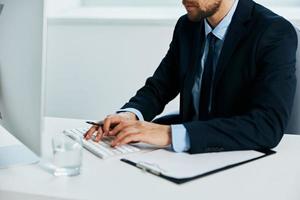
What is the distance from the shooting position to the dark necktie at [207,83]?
146 cm

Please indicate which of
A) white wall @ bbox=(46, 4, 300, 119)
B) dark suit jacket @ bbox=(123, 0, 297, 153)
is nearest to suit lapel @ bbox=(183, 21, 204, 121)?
dark suit jacket @ bbox=(123, 0, 297, 153)

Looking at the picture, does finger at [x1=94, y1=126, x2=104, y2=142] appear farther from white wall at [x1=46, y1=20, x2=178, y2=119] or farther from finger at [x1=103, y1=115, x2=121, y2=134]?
white wall at [x1=46, y1=20, x2=178, y2=119]

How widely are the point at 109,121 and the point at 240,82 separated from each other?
18.4 inches

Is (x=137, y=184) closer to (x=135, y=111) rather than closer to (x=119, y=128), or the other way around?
(x=119, y=128)

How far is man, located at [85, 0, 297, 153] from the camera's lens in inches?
42.9

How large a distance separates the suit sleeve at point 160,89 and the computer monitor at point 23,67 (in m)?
0.66

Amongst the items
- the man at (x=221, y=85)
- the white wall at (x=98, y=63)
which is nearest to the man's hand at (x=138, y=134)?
the man at (x=221, y=85)

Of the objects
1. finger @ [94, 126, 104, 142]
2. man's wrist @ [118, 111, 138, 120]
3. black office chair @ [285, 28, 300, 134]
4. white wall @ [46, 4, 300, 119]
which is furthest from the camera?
white wall @ [46, 4, 300, 119]

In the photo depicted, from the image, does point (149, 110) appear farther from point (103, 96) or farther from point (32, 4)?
point (103, 96)

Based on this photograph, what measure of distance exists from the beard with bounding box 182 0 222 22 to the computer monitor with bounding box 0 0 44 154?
0.84 metres

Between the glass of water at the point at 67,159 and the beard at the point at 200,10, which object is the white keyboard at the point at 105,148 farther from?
the beard at the point at 200,10

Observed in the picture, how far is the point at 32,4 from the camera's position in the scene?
780 millimetres

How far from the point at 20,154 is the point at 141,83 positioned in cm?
160

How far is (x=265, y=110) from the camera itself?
1193mm
